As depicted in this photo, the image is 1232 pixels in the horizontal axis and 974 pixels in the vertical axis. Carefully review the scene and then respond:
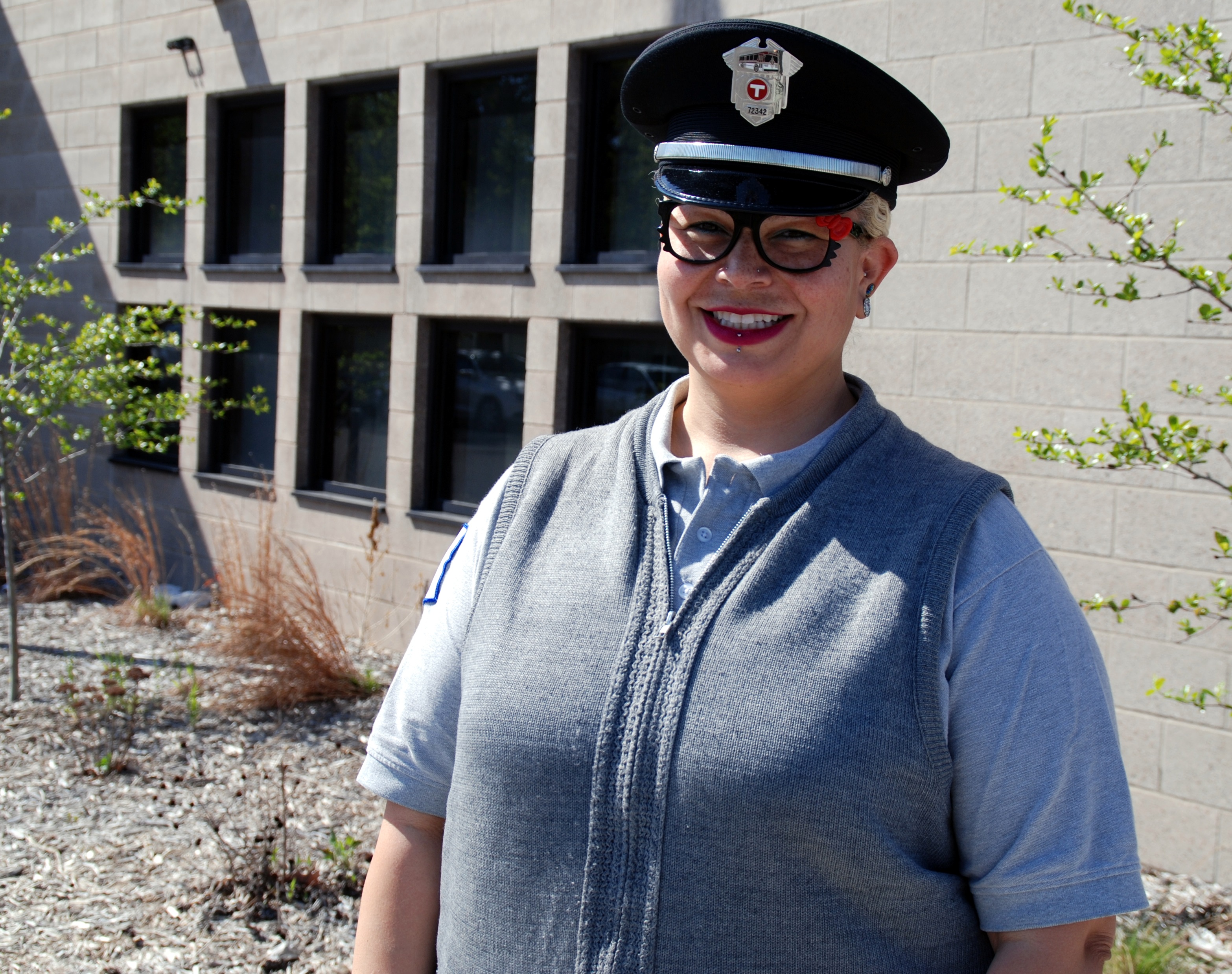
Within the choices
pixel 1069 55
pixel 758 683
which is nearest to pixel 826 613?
pixel 758 683

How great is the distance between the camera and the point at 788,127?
55.2 inches

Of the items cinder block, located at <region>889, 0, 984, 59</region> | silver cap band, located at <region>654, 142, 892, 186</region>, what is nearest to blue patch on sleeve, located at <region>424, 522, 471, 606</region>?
silver cap band, located at <region>654, 142, 892, 186</region>

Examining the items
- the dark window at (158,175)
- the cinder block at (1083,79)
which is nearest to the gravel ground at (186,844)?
the cinder block at (1083,79)

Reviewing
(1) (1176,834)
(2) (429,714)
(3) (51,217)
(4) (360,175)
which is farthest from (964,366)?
(3) (51,217)

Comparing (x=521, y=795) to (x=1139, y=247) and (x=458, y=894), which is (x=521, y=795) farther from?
(x=1139, y=247)

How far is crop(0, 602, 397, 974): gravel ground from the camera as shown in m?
3.35

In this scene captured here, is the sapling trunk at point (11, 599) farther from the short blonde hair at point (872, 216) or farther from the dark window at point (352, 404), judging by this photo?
the short blonde hair at point (872, 216)

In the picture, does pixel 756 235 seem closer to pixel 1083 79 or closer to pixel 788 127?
pixel 788 127

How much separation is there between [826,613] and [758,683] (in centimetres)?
11

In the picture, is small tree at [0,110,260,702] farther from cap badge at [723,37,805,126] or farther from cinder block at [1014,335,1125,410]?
cap badge at [723,37,805,126]

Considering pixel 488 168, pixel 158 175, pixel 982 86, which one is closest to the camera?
pixel 982 86

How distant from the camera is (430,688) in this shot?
1.48 metres

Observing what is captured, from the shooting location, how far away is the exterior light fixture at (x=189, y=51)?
7.73 m

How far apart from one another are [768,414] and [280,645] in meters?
4.58
